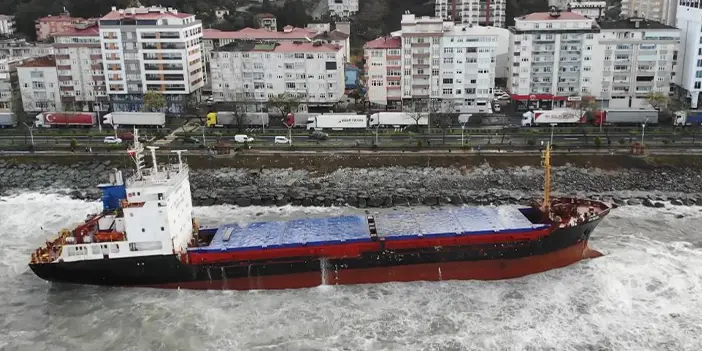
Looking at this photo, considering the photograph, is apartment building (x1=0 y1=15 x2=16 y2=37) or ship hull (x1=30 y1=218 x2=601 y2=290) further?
apartment building (x1=0 y1=15 x2=16 y2=37)

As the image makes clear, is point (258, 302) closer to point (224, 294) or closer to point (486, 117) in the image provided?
point (224, 294)

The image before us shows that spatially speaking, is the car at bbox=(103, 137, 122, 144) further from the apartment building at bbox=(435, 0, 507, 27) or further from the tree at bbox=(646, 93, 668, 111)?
the apartment building at bbox=(435, 0, 507, 27)

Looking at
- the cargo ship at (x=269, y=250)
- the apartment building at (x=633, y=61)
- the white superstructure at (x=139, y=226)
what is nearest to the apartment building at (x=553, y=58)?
the apartment building at (x=633, y=61)

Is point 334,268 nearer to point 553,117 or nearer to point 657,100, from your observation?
point 553,117

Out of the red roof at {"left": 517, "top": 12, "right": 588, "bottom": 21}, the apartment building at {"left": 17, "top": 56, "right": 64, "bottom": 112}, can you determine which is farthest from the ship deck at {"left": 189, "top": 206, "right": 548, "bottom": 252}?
the apartment building at {"left": 17, "top": 56, "right": 64, "bottom": 112}

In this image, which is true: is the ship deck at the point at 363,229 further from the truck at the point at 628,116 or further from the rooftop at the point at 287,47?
the rooftop at the point at 287,47

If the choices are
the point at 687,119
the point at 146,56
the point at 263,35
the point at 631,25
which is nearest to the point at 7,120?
the point at 146,56
